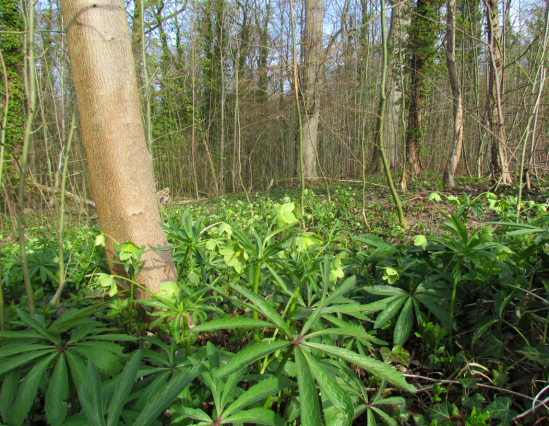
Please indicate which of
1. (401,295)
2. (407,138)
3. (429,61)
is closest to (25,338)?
(401,295)

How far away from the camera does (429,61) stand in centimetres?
582

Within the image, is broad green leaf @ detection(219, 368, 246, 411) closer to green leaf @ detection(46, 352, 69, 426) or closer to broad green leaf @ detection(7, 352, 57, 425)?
green leaf @ detection(46, 352, 69, 426)

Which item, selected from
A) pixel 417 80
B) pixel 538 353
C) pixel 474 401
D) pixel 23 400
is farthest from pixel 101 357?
pixel 417 80

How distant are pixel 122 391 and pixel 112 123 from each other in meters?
1.15

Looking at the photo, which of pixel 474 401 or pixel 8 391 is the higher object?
pixel 8 391

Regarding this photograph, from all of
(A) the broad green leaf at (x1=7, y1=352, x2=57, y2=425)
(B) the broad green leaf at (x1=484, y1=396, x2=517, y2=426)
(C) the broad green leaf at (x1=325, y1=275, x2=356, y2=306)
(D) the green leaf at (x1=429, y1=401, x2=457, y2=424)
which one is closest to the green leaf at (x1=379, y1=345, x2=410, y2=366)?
(D) the green leaf at (x1=429, y1=401, x2=457, y2=424)

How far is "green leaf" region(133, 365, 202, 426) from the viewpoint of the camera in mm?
594

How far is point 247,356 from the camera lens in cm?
63

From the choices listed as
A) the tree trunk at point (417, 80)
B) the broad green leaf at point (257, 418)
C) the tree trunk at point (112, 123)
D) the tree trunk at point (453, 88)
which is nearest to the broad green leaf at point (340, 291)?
the broad green leaf at point (257, 418)

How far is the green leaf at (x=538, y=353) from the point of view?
0.92 metres

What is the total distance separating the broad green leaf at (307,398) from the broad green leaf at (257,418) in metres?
0.13

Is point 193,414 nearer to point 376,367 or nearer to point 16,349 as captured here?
point 376,367

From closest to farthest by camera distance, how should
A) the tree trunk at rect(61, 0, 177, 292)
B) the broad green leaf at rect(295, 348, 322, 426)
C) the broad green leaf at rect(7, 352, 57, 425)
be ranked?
1. the broad green leaf at rect(295, 348, 322, 426)
2. the broad green leaf at rect(7, 352, 57, 425)
3. the tree trunk at rect(61, 0, 177, 292)

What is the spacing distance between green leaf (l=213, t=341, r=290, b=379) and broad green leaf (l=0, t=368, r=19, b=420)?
652 millimetres
